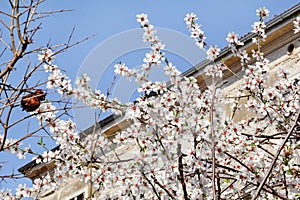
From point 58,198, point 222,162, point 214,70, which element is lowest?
point 222,162

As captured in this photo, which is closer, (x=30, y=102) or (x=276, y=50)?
(x=30, y=102)

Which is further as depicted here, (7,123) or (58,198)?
Result: (58,198)

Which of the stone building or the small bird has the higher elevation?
the stone building

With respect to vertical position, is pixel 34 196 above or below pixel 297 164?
above

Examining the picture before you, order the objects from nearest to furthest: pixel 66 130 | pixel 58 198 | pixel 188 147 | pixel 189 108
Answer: pixel 188 147 < pixel 189 108 < pixel 66 130 < pixel 58 198

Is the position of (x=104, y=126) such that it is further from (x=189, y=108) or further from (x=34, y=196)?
(x=189, y=108)

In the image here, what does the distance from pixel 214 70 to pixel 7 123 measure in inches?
168

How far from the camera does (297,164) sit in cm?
562

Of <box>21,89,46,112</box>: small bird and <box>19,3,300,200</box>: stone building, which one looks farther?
<box>19,3,300,200</box>: stone building

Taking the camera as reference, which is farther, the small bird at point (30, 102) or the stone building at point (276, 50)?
the stone building at point (276, 50)

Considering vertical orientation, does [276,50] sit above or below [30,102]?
above

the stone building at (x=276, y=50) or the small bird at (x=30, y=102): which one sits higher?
the stone building at (x=276, y=50)

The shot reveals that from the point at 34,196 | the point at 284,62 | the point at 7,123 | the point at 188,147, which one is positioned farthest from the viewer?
the point at 284,62

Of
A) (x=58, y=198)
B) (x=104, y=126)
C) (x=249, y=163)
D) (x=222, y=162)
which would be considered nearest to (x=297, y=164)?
(x=249, y=163)
